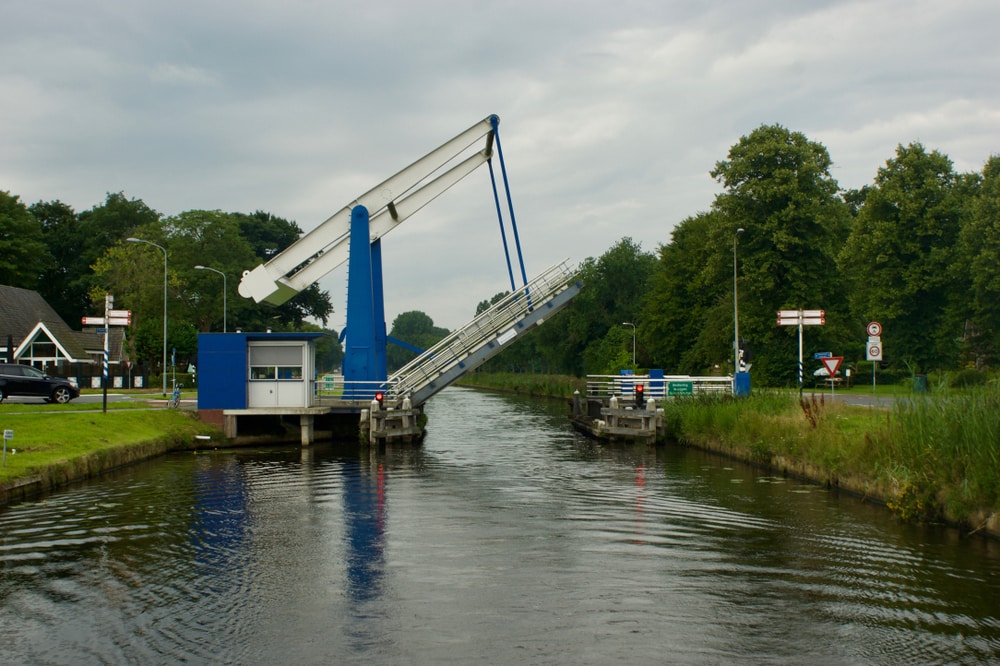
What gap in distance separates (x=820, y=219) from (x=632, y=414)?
1871 cm

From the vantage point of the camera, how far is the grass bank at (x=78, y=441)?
15.6m

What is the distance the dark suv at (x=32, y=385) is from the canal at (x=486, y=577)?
15.1m

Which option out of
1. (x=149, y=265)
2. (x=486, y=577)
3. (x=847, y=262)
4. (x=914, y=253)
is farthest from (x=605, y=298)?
(x=486, y=577)

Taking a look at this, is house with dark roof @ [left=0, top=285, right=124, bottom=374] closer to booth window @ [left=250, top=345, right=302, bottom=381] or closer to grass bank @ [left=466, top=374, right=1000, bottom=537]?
booth window @ [left=250, top=345, right=302, bottom=381]

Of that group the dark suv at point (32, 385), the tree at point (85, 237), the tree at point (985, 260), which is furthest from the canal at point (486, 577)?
the tree at point (85, 237)

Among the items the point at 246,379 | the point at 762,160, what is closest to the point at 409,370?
the point at 246,379

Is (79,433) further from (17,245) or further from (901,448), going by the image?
(17,245)

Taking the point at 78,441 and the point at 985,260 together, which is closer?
the point at 78,441

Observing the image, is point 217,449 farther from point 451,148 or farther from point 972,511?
point 972,511

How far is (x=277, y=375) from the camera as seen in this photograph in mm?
26984

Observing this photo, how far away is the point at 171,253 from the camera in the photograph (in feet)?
197

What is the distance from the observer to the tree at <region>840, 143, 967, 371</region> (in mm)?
42719

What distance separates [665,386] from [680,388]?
119cm

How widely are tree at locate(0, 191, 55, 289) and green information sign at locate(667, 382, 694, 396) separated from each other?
52.8 metres
